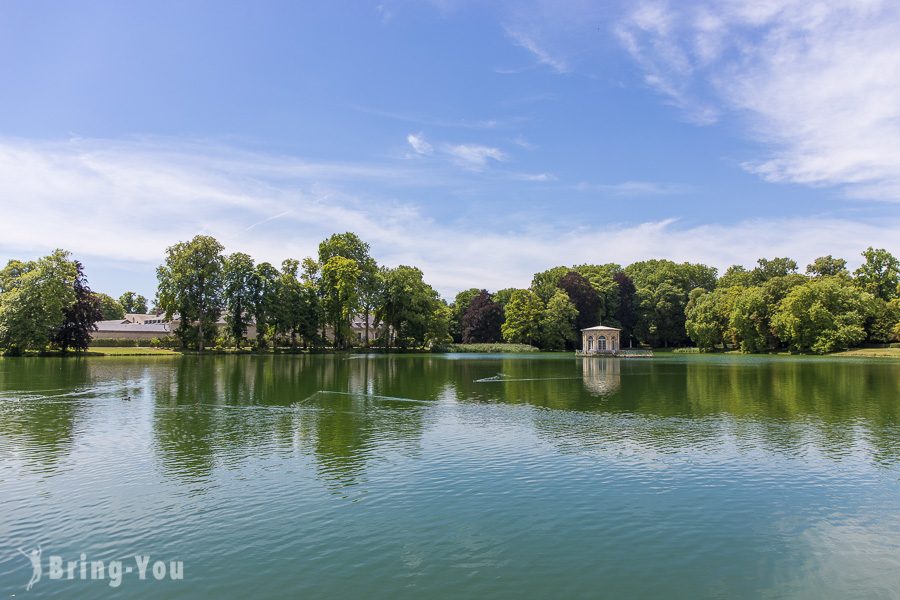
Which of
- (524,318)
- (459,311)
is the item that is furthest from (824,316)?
(459,311)

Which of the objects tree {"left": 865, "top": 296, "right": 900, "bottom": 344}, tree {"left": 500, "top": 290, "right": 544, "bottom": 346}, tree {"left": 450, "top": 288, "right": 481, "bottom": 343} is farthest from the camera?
tree {"left": 450, "top": 288, "right": 481, "bottom": 343}

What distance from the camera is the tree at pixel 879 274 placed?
88.2m

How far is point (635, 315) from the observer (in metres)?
114

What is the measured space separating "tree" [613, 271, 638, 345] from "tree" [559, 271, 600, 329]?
33.1 feet

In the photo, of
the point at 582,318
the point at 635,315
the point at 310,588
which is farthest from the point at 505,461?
the point at 635,315

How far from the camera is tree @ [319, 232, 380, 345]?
84625mm

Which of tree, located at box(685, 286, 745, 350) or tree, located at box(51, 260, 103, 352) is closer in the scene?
tree, located at box(51, 260, 103, 352)

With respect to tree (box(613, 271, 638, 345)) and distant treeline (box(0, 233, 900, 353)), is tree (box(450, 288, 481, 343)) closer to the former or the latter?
distant treeline (box(0, 233, 900, 353))

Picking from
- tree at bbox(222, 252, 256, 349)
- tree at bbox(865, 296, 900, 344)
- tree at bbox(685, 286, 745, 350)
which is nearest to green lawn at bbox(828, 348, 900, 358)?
tree at bbox(865, 296, 900, 344)

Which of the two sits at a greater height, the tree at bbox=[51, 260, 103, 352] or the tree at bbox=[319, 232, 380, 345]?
the tree at bbox=[319, 232, 380, 345]

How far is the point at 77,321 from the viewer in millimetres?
67062

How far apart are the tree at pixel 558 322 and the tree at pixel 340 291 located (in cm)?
3320

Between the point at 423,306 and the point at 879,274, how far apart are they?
7221 cm

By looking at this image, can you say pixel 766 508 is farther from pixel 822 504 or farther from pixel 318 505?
pixel 318 505
